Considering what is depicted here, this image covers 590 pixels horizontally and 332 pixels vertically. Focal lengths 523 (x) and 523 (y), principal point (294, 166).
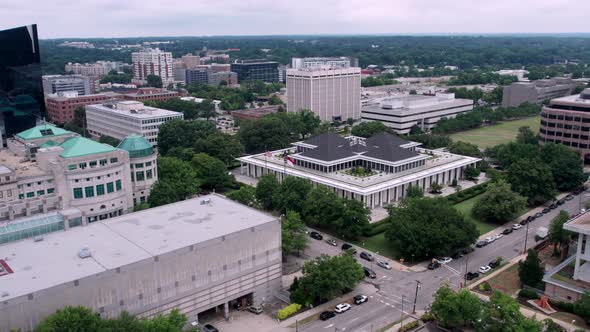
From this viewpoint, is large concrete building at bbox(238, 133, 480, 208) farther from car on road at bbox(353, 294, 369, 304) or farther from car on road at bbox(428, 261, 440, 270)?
car on road at bbox(353, 294, 369, 304)

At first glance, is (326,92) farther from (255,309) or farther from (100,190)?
(255,309)

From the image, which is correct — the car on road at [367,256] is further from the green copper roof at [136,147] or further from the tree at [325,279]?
the green copper roof at [136,147]

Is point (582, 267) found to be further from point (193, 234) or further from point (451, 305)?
point (193, 234)

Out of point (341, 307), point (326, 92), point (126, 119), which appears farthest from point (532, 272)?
point (326, 92)

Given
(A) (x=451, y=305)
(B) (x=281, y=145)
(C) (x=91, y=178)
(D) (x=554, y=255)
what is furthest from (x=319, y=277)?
(B) (x=281, y=145)

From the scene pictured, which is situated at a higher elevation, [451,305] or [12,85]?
[12,85]

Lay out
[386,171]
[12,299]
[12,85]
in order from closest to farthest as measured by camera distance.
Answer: [12,299]
[386,171]
[12,85]

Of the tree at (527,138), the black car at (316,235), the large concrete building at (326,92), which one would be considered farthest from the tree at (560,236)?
the large concrete building at (326,92)

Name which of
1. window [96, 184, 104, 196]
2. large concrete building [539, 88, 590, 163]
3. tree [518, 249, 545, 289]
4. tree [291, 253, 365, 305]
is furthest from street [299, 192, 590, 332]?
large concrete building [539, 88, 590, 163]
